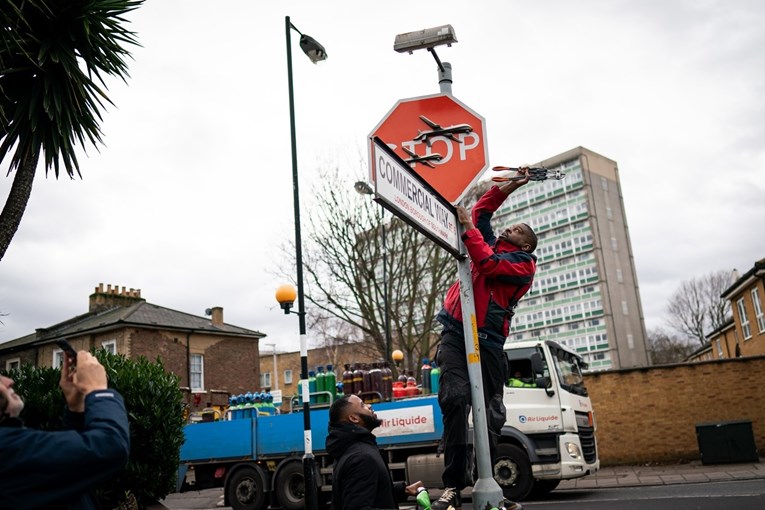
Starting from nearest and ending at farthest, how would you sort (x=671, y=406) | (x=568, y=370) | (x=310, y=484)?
(x=310, y=484) < (x=568, y=370) < (x=671, y=406)

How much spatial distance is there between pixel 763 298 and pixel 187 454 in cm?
2231

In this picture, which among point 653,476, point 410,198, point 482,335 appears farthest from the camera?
point 653,476

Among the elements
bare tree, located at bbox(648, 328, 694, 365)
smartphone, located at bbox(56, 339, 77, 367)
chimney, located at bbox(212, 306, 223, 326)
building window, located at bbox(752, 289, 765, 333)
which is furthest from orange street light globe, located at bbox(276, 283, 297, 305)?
bare tree, located at bbox(648, 328, 694, 365)

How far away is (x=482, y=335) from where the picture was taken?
368cm

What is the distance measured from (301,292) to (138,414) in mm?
4661

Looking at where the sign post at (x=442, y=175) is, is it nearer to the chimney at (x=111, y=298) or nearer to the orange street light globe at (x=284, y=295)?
the orange street light globe at (x=284, y=295)

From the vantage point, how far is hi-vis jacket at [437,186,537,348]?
3.61 m

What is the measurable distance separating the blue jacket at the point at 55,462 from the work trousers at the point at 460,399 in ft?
6.61

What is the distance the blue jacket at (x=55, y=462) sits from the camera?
5.57ft

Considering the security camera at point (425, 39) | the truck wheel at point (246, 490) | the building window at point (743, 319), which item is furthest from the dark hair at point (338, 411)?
the building window at point (743, 319)

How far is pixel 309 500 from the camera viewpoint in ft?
33.1

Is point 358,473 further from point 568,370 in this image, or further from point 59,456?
point 568,370

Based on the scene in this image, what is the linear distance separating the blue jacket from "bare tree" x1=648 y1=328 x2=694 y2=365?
2285 inches

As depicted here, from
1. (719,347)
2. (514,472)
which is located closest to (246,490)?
(514,472)
